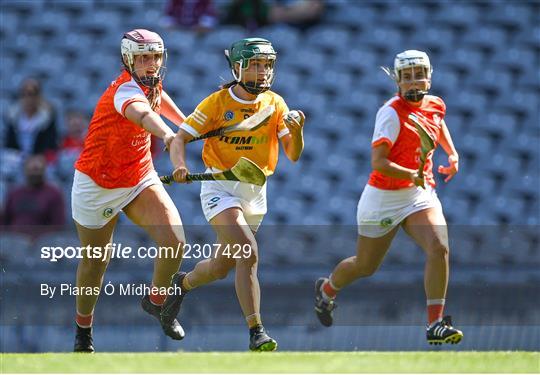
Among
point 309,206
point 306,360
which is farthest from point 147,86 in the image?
point 309,206

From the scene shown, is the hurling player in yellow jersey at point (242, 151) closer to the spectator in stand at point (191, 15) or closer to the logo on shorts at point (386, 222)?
the logo on shorts at point (386, 222)

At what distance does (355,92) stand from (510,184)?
185cm

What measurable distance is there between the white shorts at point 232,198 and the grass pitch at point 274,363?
965mm

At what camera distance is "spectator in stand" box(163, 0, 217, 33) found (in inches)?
651

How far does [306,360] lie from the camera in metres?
10.6

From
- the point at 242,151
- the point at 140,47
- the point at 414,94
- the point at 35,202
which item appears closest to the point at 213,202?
the point at 242,151

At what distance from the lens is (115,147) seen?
34.6 feet

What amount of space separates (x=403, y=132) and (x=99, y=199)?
215cm

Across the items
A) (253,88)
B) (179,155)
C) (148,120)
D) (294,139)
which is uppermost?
(253,88)

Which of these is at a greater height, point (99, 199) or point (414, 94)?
point (414, 94)

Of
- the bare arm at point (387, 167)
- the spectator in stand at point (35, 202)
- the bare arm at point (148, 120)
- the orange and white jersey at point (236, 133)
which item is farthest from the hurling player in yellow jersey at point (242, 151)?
the spectator in stand at point (35, 202)

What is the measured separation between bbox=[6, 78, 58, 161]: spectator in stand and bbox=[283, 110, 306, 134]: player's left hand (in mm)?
5719

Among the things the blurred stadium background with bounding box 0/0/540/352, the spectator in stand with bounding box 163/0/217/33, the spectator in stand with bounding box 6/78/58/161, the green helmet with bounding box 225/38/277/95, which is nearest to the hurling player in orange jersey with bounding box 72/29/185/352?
the green helmet with bounding box 225/38/277/95

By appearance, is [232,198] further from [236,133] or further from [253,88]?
[253,88]
